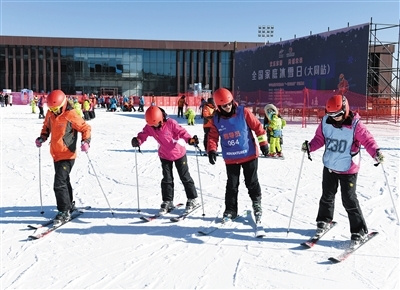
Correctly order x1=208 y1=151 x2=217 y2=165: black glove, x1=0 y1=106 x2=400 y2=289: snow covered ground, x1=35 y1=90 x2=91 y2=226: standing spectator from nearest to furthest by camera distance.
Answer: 1. x1=0 y1=106 x2=400 y2=289: snow covered ground
2. x1=208 y1=151 x2=217 y2=165: black glove
3. x1=35 y1=90 x2=91 y2=226: standing spectator

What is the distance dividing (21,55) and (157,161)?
153ft

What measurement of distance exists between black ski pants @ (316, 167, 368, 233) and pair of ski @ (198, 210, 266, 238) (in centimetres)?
65

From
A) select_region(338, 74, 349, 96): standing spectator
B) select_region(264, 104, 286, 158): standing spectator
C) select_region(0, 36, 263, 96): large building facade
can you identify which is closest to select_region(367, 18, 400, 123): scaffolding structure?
select_region(338, 74, 349, 96): standing spectator

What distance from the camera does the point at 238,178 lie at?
436cm

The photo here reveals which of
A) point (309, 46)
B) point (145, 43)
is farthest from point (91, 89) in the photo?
point (309, 46)

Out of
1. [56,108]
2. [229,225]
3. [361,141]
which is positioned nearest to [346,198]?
[361,141]

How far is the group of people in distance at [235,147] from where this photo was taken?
359 centimetres

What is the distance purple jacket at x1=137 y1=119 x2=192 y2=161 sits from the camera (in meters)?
4.60

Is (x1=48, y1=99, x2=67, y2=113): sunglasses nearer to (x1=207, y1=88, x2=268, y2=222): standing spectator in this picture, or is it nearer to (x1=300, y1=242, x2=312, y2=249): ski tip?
(x1=207, y1=88, x2=268, y2=222): standing spectator

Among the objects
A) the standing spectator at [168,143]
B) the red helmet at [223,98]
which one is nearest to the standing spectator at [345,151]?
the red helmet at [223,98]

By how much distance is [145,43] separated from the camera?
5034 centimetres

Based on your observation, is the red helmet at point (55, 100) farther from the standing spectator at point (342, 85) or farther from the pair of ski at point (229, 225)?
the standing spectator at point (342, 85)

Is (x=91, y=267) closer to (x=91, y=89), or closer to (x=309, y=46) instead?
(x=309, y=46)

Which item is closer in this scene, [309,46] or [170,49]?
[309,46]
